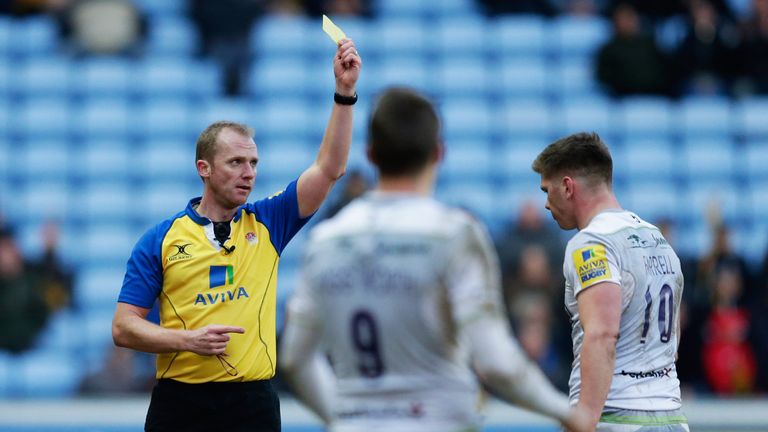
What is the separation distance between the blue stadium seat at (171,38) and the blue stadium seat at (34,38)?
4.08 ft

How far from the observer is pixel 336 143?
5.55 m

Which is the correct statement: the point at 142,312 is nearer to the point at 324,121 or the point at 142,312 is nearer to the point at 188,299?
the point at 188,299

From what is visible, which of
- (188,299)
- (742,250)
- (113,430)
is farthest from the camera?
(742,250)

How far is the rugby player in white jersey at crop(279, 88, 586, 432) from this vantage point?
393cm

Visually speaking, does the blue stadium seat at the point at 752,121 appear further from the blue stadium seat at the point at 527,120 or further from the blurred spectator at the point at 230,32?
the blurred spectator at the point at 230,32

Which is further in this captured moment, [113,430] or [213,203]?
[113,430]

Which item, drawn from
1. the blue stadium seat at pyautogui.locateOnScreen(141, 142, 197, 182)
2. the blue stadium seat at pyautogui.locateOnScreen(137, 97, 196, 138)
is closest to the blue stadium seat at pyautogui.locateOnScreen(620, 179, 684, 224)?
the blue stadium seat at pyautogui.locateOnScreen(141, 142, 197, 182)

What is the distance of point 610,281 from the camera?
16.3 ft

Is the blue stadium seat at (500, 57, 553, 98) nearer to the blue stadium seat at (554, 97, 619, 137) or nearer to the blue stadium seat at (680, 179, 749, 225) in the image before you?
the blue stadium seat at (554, 97, 619, 137)

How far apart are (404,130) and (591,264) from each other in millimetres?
1420

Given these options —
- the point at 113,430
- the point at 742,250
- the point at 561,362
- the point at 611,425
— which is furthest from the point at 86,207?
the point at 611,425

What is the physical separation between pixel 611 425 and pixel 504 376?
141 cm

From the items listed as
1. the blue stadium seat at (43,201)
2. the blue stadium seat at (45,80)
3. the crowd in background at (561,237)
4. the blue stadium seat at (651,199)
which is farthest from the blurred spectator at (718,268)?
the blue stadium seat at (45,80)

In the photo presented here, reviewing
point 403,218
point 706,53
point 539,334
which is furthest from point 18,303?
point 403,218
